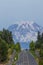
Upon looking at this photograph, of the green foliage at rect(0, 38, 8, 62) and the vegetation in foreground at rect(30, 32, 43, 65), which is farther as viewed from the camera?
the vegetation in foreground at rect(30, 32, 43, 65)

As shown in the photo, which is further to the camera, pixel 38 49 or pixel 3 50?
pixel 38 49

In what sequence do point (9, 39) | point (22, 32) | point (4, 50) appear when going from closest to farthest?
point (4, 50) → point (9, 39) → point (22, 32)

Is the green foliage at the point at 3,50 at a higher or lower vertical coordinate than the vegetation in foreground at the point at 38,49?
lower

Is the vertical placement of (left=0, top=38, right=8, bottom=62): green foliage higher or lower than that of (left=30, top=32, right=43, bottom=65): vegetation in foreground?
lower

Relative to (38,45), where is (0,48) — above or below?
below

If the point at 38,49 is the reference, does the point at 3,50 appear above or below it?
below

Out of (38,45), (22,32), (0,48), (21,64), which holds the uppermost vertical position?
(22,32)

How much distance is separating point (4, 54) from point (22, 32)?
5760 inches

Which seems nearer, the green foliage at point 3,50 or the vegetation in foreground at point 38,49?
the green foliage at point 3,50

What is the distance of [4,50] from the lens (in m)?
47.4

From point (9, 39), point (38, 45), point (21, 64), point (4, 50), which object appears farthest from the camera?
point (9, 39)

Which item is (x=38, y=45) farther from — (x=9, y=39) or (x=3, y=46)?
(x=3, y=46)

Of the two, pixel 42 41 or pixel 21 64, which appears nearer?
pixel 21 64

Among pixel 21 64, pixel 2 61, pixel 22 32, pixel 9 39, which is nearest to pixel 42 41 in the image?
pixel 9 39
